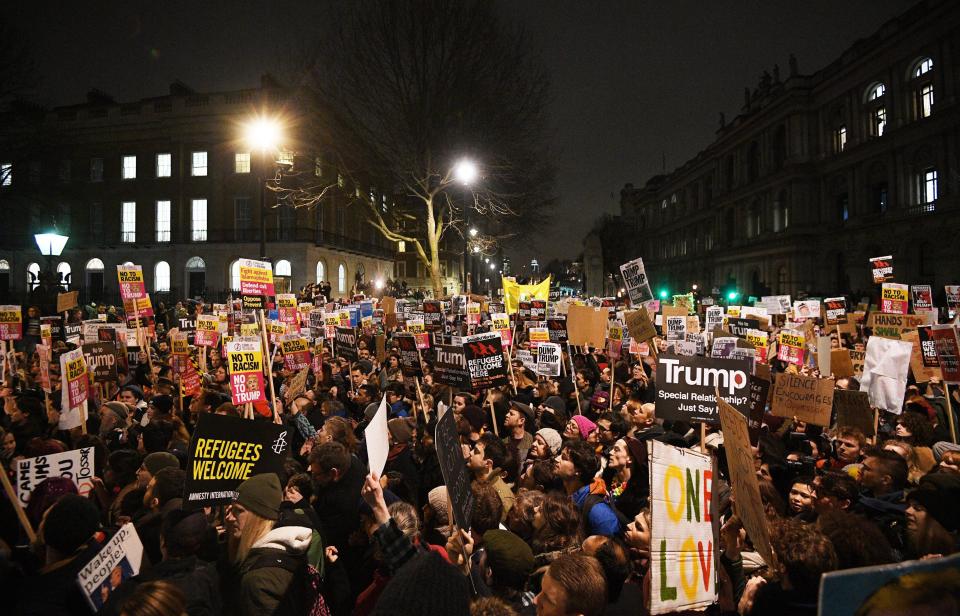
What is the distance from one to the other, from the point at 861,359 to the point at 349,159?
80.0 ft

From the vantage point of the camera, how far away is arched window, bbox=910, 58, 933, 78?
36.6 metres

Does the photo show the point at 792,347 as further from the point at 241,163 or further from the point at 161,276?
the point at 161,276

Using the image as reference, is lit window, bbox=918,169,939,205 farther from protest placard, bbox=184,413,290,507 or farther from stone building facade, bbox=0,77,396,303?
protest placard, bbox=184,413,290,507

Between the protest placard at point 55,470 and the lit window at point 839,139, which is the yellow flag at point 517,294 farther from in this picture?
the lit window at point 839,139

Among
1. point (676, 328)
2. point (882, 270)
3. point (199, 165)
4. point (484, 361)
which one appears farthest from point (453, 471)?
point (199, 165)

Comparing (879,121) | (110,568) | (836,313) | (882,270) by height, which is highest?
(879,121)

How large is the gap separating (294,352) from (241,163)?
37.4 metres

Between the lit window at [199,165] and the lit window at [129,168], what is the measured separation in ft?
17.1

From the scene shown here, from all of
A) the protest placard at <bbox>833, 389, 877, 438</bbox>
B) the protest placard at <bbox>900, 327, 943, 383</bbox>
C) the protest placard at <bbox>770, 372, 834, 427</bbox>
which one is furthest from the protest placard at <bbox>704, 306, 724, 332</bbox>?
the protest placard at <bbox>833, 389, 877, 438</bbox>

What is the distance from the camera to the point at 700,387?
5.18m

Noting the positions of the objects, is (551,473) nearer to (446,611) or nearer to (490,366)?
(490,366)

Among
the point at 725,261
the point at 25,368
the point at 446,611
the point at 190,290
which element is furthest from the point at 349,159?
the point at 725,261

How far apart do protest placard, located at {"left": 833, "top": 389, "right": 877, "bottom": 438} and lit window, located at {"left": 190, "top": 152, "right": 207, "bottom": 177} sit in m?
46.1

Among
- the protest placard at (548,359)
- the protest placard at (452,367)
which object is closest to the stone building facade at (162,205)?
the protest placard at (548,359)
